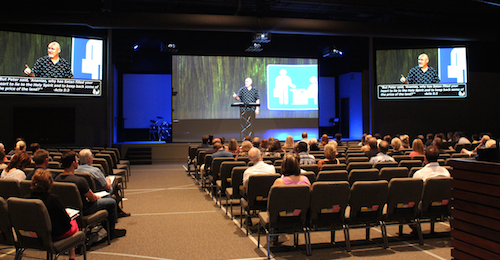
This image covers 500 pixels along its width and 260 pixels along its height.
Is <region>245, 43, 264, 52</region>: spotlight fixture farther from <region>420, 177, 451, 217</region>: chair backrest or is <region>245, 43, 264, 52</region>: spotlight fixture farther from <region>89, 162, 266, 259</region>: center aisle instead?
<region>420, 177, 451, 217</region>: chair backrest

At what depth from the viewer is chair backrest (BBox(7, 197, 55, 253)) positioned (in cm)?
296

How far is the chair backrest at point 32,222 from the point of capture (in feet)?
9.71

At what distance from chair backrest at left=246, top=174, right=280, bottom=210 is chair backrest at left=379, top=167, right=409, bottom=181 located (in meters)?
1.49

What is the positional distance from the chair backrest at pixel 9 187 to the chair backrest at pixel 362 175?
400cm

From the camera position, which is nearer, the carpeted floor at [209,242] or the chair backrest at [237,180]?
the carpeted floor at [209,242]

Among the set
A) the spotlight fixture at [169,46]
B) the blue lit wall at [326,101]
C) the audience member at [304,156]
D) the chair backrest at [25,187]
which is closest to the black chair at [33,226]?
the chair backrest at [25,187]

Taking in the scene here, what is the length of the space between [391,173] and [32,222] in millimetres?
4103

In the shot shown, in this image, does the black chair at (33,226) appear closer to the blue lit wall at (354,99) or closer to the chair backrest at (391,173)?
the chair backrest at (391,173)

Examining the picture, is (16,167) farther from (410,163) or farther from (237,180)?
(410,163)

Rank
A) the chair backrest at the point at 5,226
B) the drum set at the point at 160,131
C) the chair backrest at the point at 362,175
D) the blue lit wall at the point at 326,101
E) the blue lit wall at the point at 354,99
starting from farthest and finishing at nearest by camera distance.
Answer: the blue lit wall at the point at 326,101 < the blue lit wall at the point at 354,99 < the drum set at the point at 160,131 < the chair backrest at the point at 362,175 < the chair backrest at the point at 5,226

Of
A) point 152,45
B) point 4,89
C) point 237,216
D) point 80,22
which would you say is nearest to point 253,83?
point 152,45

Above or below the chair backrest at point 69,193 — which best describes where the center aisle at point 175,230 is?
below
